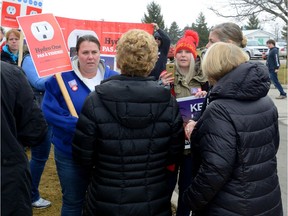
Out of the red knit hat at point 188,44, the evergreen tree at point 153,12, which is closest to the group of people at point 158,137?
the red knit hat at point 188,44

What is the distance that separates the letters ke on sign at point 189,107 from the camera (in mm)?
2963

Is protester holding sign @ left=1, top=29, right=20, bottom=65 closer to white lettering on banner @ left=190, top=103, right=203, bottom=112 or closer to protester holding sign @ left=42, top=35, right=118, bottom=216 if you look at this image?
protester holding sign @ left=42, top=35, right=118, bottom=216

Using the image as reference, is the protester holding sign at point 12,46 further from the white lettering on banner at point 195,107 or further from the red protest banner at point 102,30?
the white lettering on banner at point 195,107

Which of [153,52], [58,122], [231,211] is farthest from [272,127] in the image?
[58,122]

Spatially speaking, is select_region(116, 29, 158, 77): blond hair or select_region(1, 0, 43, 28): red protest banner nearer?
select_region(116, 29, 158, 77): blond hair

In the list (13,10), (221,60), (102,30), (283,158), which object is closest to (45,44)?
(13,10)

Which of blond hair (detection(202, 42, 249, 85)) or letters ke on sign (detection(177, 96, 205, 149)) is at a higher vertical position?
blond hair (detection(202, 42, 249, 85))

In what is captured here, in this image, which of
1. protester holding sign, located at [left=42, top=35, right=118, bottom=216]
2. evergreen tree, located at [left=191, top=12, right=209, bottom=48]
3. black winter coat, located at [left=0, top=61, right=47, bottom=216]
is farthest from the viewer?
evergreen tree, located at [left=191, top=12, right=209, bottom=48]

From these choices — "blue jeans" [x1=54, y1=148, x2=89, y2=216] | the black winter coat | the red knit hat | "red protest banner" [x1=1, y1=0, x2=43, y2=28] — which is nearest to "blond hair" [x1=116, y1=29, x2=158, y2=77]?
the black winter coat

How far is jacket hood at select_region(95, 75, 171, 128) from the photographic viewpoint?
2.15 m

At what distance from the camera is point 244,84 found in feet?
6.80

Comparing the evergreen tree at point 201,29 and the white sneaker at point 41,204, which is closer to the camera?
the white sneaker at point 41,204

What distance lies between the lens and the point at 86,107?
2.20 m

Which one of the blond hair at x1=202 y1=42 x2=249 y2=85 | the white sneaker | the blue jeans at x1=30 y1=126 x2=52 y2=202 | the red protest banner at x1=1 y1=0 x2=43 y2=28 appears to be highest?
the red protest banner at x1=1 y1=0 x2=43 y2=28
